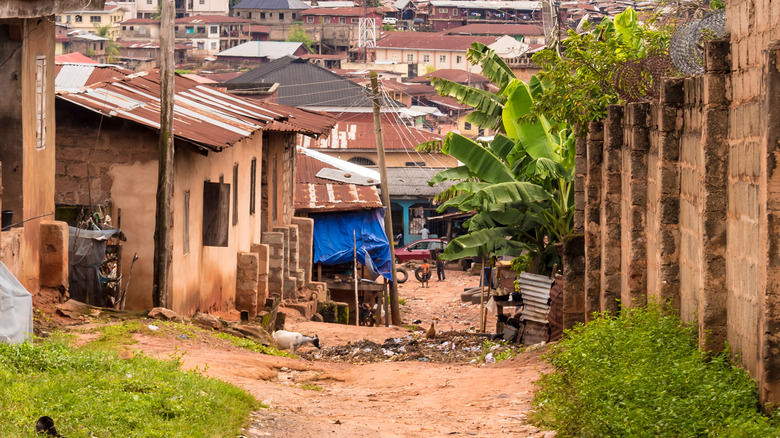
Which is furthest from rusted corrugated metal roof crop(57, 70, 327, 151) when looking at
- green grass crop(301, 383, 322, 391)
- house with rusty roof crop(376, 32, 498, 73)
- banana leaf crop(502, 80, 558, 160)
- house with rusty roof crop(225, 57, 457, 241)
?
house with rusty roof crop(376, 32, 498, 73)

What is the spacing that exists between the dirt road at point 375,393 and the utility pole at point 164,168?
6.20 ft

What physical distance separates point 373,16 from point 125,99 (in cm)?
Answer: 7935

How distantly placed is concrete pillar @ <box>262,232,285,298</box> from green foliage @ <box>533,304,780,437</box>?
13213 millimetres

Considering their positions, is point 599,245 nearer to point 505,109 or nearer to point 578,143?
point 578,143

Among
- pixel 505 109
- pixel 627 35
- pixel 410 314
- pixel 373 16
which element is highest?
pixel 373 16

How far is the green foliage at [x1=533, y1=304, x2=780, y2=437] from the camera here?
657 cm

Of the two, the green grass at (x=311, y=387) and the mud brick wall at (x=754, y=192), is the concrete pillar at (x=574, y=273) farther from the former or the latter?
the mud brick wall at (x=754, y=192)

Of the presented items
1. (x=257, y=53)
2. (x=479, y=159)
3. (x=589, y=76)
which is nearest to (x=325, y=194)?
(x=479, y=159)

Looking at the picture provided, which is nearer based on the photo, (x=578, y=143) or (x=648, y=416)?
(x=648, y=416)

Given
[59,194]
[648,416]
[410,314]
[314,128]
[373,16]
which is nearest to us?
[648,416]

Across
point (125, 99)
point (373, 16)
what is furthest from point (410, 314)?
point (373, 16)

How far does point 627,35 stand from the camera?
15625 mm

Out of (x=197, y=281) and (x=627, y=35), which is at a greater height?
(x=627, y=35)

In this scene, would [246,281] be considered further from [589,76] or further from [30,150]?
[589,76]
